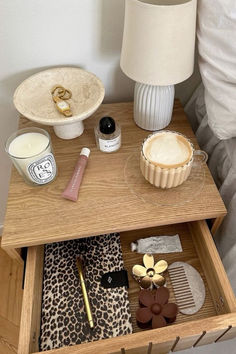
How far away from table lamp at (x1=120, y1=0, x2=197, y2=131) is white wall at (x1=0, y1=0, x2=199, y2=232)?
0.42ft

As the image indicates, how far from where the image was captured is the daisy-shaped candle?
26.8 inches

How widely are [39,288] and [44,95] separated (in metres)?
0.48

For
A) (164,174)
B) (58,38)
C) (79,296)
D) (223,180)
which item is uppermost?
(58,38)

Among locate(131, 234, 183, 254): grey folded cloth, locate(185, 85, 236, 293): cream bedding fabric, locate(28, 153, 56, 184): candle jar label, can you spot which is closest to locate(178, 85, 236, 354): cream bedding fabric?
locate(185, 85, 236, 293): cream bedding fabric

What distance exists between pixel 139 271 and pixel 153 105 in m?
0.41

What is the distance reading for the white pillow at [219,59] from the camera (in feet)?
1.97

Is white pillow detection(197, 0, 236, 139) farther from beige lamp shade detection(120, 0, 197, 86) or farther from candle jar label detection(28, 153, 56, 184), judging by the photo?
candle jar label detection(28, 153, 56, 184)

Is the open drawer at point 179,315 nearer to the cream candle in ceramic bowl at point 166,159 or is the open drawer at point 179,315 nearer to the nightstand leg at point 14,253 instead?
the nightstand leg at point 14,253

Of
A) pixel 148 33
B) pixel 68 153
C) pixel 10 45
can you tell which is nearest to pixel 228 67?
pixel 148 33

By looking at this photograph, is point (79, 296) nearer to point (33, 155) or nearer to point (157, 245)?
point (157, 245)

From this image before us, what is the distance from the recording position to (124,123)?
2.68 feet

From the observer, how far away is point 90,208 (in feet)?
2.11

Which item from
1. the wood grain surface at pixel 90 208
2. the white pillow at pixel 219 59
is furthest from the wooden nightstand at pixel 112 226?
the white pillow at pixel 219 59

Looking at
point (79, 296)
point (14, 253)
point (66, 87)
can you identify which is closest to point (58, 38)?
point (66, 87)
